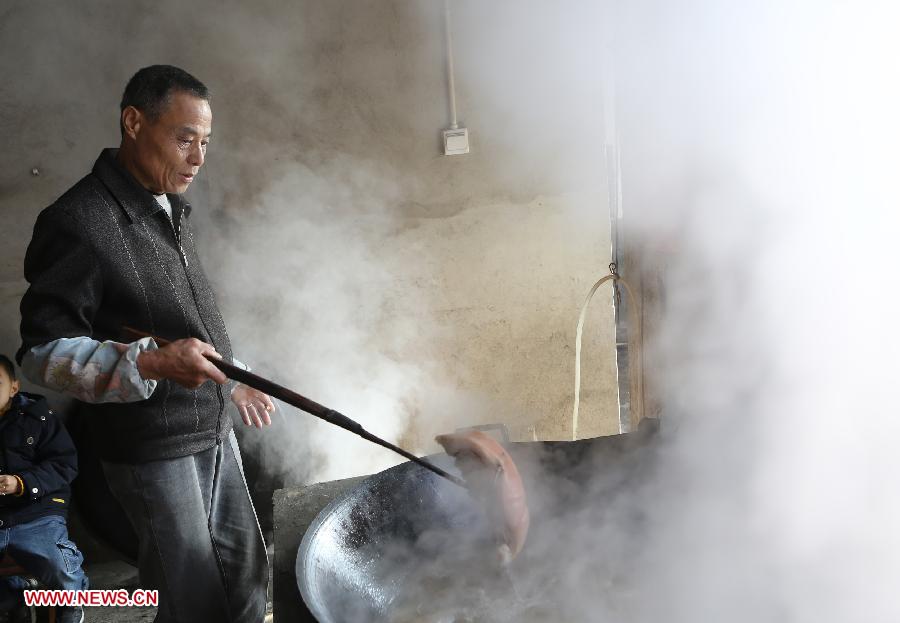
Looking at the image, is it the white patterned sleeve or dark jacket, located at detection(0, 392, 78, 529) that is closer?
the white patterned sleeve

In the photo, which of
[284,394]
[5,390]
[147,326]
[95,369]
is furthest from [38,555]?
[284,394]

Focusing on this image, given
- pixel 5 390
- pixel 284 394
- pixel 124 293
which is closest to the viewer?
pixel 284 394

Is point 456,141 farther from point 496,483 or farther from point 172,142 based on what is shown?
point 496,483

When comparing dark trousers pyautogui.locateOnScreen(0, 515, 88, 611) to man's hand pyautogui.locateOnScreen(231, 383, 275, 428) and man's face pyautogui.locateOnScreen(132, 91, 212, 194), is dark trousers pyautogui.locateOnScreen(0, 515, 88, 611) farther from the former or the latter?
man's face pyautogui.locateOnScreen(132, 91, 212, 194)

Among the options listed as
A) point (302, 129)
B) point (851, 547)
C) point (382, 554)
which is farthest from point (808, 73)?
point (302, 129)

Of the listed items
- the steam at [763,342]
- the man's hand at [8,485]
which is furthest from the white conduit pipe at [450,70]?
the man's hand at [8,485]

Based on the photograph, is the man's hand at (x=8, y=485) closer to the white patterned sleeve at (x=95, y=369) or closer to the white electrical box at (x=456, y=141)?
the white patterned sleeve at (x=95, y=369)

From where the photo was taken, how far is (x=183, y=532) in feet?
7.58

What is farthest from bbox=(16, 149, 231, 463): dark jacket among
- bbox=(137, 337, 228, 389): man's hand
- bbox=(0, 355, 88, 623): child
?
bbox=(0, 355, 88, 623): child

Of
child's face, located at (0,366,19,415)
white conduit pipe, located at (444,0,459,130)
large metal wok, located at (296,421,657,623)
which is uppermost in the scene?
white conduit pipe, located at (444,0,459,130)

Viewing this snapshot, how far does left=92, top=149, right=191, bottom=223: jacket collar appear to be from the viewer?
220 cm

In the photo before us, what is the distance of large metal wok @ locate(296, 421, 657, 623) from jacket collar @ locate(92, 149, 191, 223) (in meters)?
1.00

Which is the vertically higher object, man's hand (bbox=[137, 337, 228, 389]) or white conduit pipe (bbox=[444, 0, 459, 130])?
white conduit pipe (bbox=[444, 0, 459, 130])

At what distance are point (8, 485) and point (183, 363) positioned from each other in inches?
72.8
